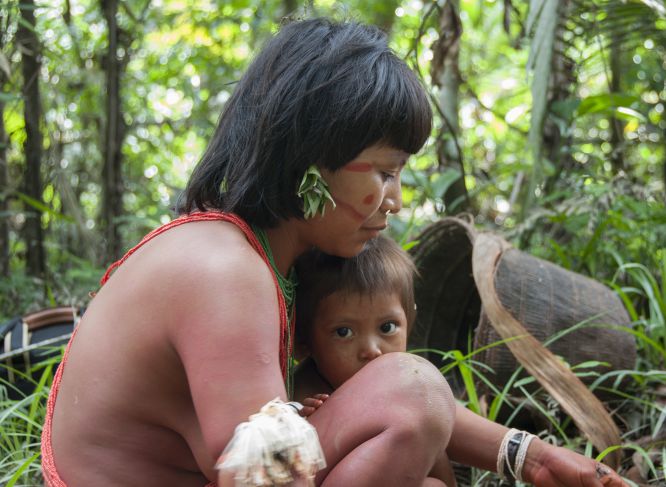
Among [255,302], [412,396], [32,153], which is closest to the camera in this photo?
[255,302]

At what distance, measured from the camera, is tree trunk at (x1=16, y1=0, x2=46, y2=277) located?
3.27 meters

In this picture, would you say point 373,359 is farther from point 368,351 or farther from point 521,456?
point 521,456

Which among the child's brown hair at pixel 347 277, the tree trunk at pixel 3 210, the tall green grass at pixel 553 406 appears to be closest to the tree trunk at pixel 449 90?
the tall green grass at pixel 553 406

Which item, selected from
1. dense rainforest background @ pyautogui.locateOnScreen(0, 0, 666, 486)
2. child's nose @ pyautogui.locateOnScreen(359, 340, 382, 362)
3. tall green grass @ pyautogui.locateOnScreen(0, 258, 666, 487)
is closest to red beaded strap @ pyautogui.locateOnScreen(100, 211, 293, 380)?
child's nose @ pyautogui.locateOnScreen(359, 340, 382, 362)

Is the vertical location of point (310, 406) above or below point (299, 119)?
below

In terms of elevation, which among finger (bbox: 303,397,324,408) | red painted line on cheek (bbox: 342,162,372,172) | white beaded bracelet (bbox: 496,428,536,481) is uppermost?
red painted line on cheek (bbox: 342,162,372,172)

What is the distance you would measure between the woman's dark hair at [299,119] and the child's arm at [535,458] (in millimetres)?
654

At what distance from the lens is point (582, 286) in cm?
246

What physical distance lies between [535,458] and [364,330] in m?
0.47

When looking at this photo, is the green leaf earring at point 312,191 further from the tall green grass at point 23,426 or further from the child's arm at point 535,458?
Answer: the tall green grass at point 23,426

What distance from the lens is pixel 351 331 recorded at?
1844mm

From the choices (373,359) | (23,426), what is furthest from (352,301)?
(23,426)

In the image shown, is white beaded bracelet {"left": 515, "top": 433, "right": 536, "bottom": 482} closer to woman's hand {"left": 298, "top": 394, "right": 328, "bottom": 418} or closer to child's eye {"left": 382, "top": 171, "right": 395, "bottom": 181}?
woman's hand {"left": 298, "top": 394, "right": 328, "bottom": 418}

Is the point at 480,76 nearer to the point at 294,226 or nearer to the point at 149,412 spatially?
A: the point at 294,226
